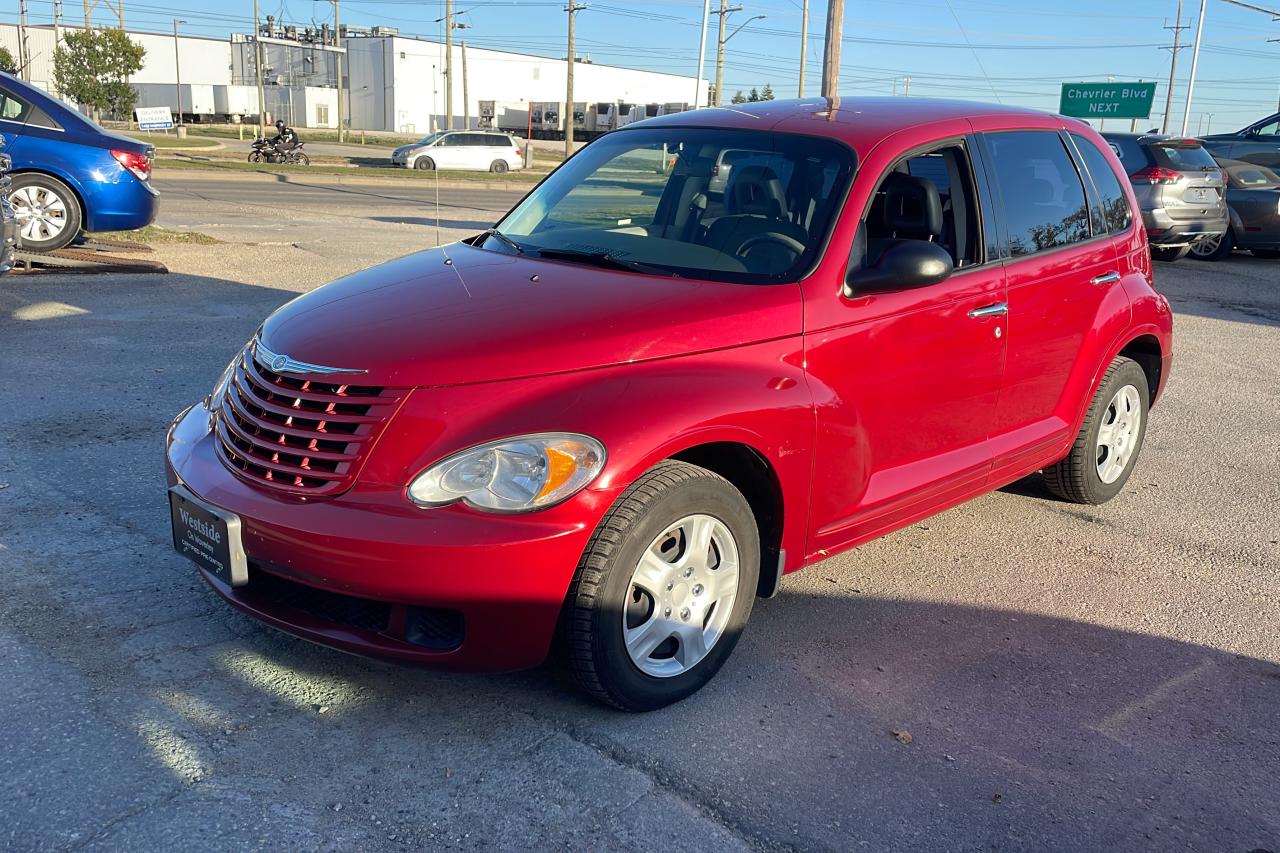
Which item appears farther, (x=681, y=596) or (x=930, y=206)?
(x=930, y=206)

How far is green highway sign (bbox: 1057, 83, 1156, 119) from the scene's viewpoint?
5419 cm

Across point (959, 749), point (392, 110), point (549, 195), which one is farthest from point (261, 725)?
point (392, 110)

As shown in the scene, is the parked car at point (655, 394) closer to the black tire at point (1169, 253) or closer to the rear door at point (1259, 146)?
the black tire at point (1169, 253)

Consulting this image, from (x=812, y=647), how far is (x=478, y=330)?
5.22 ft

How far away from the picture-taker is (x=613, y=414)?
10.0 feet

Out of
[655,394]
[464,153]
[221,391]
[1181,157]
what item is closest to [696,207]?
[655,394]

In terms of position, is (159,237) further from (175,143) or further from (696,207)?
(175,143)

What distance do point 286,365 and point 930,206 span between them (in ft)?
7.82

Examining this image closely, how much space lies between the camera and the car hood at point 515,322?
3.15m

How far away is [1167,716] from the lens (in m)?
3.48

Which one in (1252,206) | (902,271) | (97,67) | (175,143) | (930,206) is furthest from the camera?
(97,67)

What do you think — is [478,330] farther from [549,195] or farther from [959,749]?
[959,749]

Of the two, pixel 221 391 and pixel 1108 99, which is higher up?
pixel 1108 99

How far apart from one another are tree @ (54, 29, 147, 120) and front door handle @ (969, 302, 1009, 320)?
48431mm
